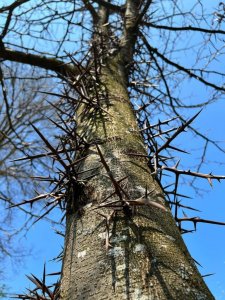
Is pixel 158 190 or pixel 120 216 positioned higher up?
pixel 158 190

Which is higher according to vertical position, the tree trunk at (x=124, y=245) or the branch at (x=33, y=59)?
the branch at (x=33, y=59)

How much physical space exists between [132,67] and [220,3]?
0.84 m

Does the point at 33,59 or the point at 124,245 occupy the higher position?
the point at 33,59

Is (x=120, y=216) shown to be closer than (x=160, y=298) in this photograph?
No

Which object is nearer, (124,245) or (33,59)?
(124,245)

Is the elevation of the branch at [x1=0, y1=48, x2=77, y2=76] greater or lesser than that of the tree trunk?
greater

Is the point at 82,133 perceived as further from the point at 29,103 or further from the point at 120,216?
the point at 29,103

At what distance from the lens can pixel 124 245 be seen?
0.98 meters

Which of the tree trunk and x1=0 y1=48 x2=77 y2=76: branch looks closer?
the tree trunk

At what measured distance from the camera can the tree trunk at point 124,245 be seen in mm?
874

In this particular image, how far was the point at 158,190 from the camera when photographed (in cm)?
130

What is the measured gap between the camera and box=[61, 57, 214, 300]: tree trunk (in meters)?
0.87

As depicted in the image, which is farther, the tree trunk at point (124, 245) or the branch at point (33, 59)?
the branch at point (33, 59)

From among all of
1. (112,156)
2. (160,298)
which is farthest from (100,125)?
(160,298)
